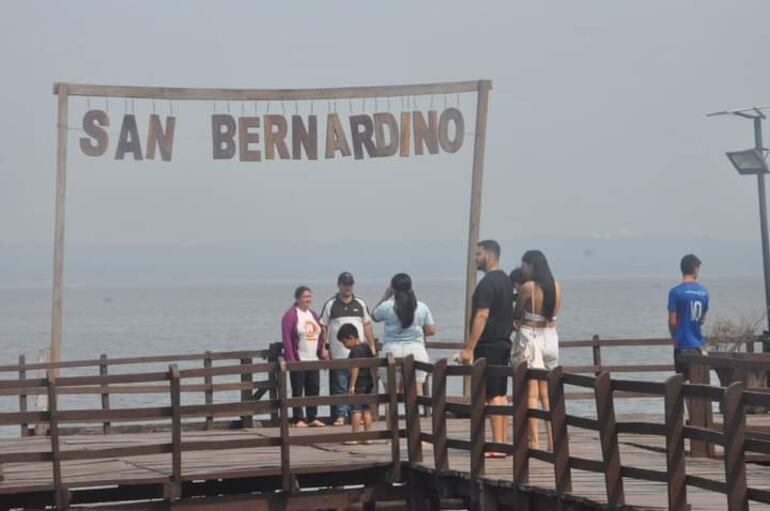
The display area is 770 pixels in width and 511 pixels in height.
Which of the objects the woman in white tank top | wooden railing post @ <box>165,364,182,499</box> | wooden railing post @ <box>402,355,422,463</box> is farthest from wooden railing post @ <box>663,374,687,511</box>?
wooden railing post @ <box>165,364,182,499</box>

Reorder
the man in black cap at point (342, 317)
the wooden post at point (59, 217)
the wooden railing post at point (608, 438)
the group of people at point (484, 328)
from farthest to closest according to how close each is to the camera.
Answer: the wooden post at point (59, 217)
the man in black cap at point (342, 317)
the group of people at point (484, 328)
the wooden railing post at point (608, 438)

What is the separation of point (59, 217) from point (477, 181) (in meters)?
5.28

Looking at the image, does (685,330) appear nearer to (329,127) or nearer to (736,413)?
(736,413)

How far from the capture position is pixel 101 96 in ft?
76.3

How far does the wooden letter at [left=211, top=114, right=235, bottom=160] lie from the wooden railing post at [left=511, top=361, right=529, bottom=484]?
10.5m

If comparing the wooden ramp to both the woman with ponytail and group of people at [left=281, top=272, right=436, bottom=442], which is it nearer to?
group of people at [left=281, top=272, right=436, bottom=442]

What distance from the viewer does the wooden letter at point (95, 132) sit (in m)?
23.3

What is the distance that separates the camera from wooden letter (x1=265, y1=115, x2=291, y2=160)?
24031 mm

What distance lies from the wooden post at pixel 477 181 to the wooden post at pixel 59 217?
5.07 m

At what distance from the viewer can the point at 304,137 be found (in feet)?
78.8

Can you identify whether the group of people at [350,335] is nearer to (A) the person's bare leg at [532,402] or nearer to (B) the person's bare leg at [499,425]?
(B) the person's bare leg at [499,425]

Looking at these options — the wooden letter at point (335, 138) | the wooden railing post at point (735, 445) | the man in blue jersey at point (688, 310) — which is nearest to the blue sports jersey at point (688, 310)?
the man in blue jersey at point (688, 310)

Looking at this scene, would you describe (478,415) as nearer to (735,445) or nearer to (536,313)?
(536,313)

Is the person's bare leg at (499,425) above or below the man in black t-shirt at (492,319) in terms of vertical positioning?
below
